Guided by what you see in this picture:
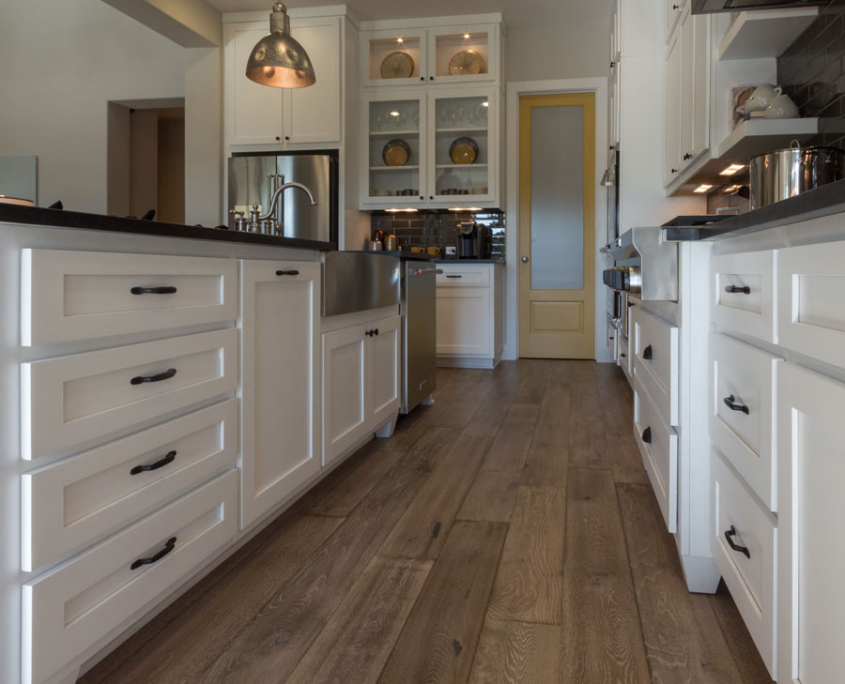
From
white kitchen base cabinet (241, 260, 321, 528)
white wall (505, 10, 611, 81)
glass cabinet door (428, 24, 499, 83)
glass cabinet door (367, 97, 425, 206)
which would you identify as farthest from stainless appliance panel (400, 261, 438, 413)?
white wall (505, 10, 611, 81)

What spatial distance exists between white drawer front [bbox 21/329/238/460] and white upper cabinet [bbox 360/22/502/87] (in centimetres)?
448

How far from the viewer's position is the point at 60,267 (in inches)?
43.1

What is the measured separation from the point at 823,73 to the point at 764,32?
12.8 inches

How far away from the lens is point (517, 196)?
243 inches

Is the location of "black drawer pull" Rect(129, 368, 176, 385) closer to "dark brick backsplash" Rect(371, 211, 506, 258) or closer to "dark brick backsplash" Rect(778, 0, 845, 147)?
"dark brick backsplash" Rect(778, 0, 845, 147)

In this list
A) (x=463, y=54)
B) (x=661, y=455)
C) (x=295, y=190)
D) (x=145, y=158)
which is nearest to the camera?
(x=661, y=455)

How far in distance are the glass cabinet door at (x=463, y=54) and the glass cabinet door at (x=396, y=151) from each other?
312mm

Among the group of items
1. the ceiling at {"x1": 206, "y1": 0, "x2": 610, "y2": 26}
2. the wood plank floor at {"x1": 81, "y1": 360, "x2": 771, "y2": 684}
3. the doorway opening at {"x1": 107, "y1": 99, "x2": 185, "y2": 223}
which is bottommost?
the wood plank floor at {"x1": 81, "y1": 360, "x2": 771, "y2": 684}

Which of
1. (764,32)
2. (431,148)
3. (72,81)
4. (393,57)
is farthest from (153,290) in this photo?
(72,81)

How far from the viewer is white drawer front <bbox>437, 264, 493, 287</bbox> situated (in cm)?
552

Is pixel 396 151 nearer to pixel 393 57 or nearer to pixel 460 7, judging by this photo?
pixel 393 57

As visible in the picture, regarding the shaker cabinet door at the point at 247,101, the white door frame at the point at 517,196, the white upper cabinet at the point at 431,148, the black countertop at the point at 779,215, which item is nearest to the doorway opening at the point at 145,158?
the shaker cabinet door at the point at 247,101

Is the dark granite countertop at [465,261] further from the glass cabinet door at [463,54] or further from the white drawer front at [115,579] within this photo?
the white drawer front at [115,579]

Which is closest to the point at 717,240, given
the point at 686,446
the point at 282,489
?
the point at 686,446
